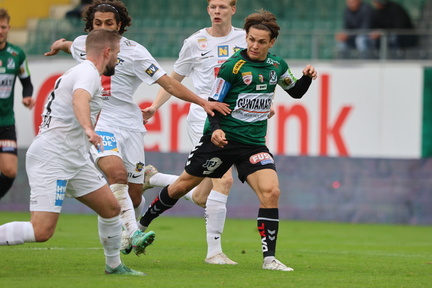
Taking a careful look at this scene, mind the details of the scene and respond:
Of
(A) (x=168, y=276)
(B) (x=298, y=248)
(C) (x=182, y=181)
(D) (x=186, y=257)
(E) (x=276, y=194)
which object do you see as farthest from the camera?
(B) (x=298, y=248)

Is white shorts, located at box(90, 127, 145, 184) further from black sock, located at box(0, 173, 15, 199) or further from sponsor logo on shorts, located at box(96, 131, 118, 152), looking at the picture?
black sock, located at box(0, 173, 15, 199)

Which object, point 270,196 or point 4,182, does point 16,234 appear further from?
point 4,182

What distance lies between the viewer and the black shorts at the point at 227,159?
802 centimetres

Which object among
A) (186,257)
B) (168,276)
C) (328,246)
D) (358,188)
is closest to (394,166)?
(358,188)

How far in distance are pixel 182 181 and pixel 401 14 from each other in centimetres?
946

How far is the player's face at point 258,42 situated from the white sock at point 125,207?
1714 millimetres

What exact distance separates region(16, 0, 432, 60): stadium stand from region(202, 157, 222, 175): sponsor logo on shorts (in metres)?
8.56

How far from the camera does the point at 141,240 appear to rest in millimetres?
7586

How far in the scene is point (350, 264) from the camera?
8859 millimetres

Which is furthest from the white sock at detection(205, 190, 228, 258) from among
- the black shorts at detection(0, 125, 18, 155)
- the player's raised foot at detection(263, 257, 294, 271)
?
the black shorts at detection(0, 125, 18, 155)

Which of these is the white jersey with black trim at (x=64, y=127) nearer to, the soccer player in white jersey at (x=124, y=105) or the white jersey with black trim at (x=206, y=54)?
the soccer player in white jersey at (x=124, y=105)

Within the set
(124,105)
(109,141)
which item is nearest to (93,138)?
(109,141)

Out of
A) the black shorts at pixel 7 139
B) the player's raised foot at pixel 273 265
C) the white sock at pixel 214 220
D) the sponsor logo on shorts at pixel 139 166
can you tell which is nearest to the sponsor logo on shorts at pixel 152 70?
the sponsor logo on shorts at pixel 139 166

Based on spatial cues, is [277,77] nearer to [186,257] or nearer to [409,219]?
[186,257]
